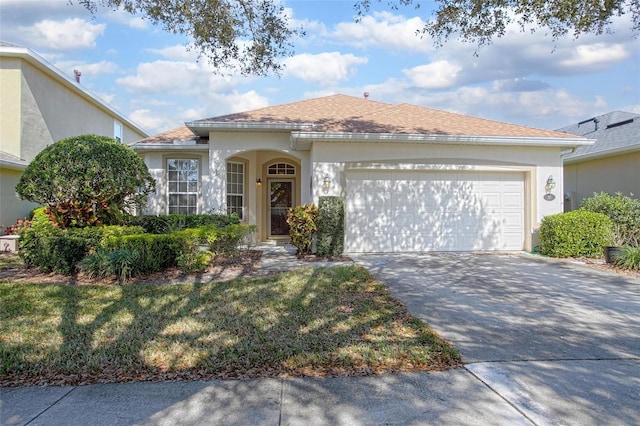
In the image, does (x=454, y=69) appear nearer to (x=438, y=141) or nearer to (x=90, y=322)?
(x=438, y=141)

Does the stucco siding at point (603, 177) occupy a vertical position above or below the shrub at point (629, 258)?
above

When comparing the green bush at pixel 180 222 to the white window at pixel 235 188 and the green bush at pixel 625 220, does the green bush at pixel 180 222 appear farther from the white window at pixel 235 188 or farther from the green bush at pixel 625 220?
the green bush at pixel 625 220

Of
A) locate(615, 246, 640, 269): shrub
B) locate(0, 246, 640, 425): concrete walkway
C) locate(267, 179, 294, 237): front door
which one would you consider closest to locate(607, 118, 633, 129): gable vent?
locate(615, 246, 640, 269): shrub

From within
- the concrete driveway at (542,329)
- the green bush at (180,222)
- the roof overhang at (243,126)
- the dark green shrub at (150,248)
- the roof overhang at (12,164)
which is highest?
the roof overhang at (243,126)

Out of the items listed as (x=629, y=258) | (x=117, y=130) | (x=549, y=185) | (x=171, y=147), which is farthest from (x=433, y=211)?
(x=117, y=130)

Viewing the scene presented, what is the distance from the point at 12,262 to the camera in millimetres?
9086

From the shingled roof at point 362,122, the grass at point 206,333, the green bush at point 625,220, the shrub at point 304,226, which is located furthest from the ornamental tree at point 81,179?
the green bush at point 625,220

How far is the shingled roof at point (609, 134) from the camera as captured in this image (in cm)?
1301

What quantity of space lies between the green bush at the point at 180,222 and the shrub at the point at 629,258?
9792 millimetres

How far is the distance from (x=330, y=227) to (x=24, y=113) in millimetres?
11117

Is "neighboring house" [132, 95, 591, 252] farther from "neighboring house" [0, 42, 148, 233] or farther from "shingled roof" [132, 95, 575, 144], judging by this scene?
"neighboring house" [0, 42, 148, 233]

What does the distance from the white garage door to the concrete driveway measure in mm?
2082

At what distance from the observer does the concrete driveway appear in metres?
3.14

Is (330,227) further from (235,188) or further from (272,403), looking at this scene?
(272,403)
